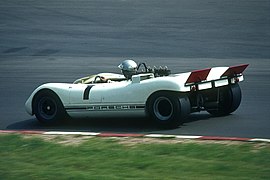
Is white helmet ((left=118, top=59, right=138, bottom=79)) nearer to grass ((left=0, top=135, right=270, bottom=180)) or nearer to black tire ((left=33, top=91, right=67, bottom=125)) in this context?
black tire ((left=33, top=91, right=67, bottom=125))

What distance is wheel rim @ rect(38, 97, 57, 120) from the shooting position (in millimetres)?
13289

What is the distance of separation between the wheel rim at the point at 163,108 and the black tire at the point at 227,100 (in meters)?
1.22

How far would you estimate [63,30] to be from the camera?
973 inches

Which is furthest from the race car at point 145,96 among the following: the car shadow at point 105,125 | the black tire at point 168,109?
the car shadow at point 105,125

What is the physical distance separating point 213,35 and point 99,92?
1089cm

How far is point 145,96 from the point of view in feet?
40.7

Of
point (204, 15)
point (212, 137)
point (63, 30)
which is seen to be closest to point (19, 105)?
point (212, 137)

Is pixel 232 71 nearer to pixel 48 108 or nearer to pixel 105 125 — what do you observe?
pixel 105 125

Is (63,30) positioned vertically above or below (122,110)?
above

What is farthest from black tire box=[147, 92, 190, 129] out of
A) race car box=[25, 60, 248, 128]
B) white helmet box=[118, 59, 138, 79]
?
Answer: white helmet box=[118, 59, 138, 79]

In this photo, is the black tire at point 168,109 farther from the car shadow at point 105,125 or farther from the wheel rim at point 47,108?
the wheel rim at point 47,108

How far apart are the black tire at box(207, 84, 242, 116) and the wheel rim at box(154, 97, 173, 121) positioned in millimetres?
1218

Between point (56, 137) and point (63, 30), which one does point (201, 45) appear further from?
point (56, 137)

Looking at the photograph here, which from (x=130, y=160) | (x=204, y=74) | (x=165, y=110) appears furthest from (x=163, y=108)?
(x=130, y=160)
